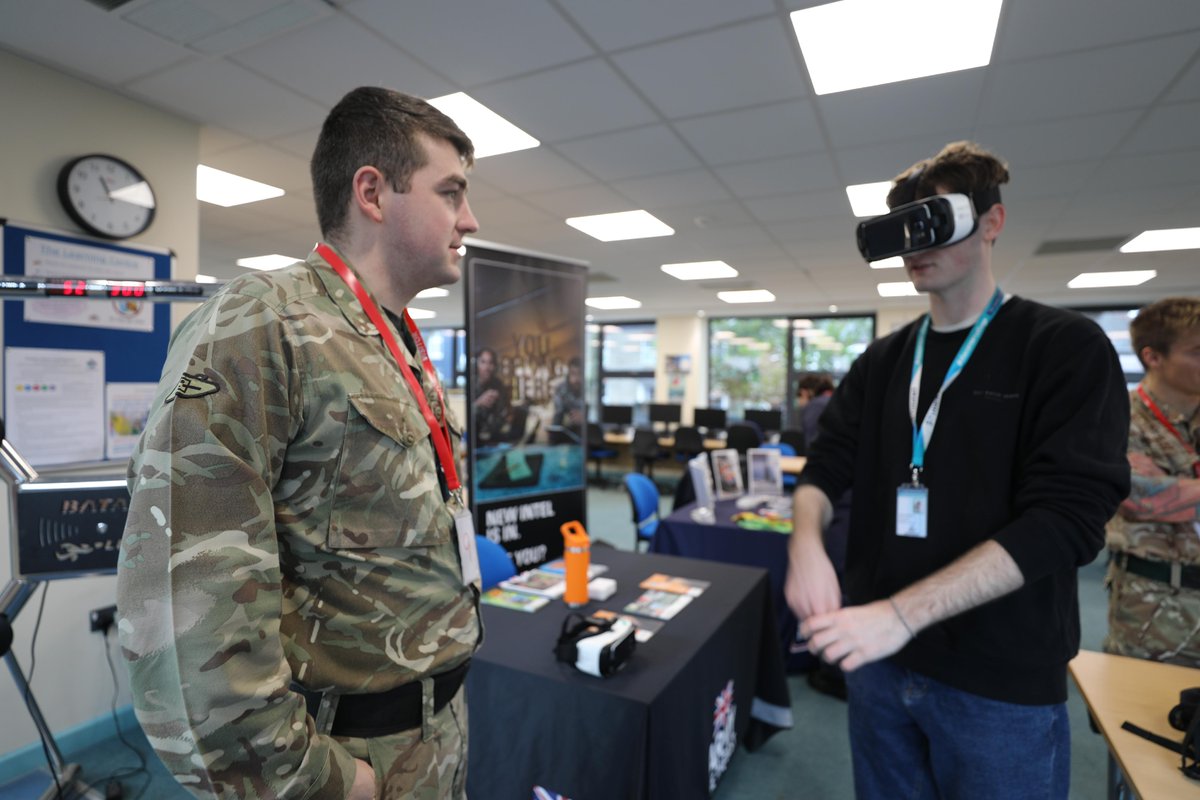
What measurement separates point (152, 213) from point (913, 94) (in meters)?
3.45

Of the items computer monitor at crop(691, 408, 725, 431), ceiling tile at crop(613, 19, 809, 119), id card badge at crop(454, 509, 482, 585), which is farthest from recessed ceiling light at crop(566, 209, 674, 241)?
computer monitor at crop(691, 408, 725, 431)

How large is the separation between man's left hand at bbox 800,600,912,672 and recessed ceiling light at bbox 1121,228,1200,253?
5608mm

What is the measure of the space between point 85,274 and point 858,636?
311 centimetres

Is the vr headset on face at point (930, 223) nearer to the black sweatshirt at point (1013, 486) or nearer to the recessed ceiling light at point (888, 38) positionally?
the black sweatshirt at point (1013, 486)

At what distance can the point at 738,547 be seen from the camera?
3084 mm

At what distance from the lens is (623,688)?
1328mm

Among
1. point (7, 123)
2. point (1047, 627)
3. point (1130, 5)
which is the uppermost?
point (1130, 5)

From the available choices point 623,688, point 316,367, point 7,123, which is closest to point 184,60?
point 7,123

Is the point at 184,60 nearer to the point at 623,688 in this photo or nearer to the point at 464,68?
the point at 464,68

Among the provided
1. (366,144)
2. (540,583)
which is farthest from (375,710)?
(540,583)

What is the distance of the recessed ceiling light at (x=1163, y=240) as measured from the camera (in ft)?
15.0

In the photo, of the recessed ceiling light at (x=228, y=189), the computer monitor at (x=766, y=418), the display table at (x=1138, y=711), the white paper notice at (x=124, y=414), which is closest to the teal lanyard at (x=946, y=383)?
the display table at (x=1138, y=711)

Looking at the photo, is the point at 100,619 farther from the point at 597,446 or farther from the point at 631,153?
the point at 597,446

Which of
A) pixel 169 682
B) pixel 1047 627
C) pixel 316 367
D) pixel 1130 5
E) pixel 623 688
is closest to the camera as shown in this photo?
pixel 169 682
